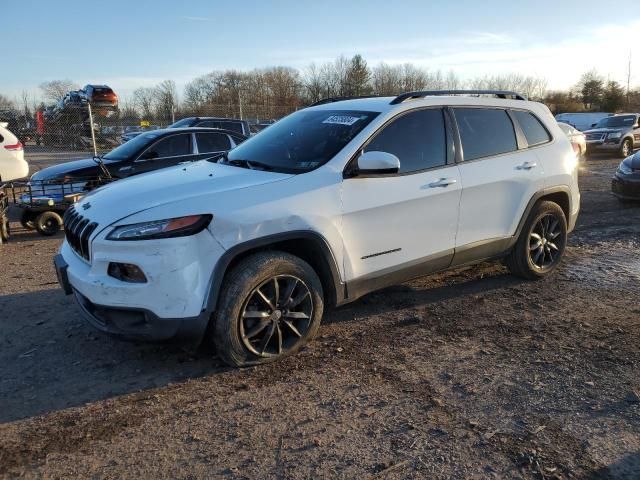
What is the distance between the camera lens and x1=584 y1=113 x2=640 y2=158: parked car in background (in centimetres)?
2011

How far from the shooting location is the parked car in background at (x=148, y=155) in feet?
27.9

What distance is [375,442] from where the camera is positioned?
2.77m

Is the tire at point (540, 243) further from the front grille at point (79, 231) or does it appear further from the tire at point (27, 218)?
the tire at point (27, 218)

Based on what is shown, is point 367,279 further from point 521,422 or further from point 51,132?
point 51,132

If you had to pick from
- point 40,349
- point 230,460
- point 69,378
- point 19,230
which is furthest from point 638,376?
point 19,230

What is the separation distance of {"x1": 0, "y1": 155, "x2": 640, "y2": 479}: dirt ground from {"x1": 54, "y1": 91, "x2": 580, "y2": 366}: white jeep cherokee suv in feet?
1.34

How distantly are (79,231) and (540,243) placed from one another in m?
4.33

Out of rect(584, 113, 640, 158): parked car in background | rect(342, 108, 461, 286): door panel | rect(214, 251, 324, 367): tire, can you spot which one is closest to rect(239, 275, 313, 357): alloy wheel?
rect(214, 251, 324, 367): tire

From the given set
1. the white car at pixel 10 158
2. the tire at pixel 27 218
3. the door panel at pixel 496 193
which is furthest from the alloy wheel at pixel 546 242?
the white car at pixel 10 158

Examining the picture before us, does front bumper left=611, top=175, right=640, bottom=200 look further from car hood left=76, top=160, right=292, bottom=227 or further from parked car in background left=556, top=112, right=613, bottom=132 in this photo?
parked car in background left=556, top=112, right=613, bottom=132

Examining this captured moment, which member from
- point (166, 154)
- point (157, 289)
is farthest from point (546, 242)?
point (166, 154)

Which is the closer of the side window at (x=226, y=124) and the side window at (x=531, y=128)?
the side window at (x=531, y=128)

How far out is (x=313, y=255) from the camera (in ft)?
12.5

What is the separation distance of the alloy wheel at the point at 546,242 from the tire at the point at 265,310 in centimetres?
270
